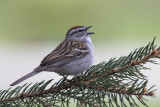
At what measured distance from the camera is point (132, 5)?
1538cm

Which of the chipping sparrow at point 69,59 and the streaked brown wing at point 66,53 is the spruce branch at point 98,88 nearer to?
the chipping sparrow at point 69,59

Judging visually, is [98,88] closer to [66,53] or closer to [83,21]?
[66,53]

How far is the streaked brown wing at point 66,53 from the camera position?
4.28 m

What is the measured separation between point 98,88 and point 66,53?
4.66 ft

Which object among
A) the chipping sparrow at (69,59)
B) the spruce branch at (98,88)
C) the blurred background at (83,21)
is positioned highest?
the blurred background at (83,21)

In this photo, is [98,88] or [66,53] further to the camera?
[66,53]

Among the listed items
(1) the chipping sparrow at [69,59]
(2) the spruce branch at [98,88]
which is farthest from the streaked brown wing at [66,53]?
(2) the spruce branch at [98,88]

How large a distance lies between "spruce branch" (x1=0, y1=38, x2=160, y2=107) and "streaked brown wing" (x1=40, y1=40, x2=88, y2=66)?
2.84ft

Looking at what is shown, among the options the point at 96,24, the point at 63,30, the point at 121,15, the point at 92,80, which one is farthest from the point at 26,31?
the point at 92,80

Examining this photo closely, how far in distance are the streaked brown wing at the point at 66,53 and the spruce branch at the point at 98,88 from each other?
865 millimetres

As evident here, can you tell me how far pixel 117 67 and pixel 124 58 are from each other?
0.11 meters

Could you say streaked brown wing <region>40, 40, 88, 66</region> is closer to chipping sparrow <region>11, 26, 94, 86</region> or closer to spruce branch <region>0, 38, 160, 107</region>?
chipping sparrow <region>11, 26, 94, 86</region>

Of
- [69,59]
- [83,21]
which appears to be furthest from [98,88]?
[83,21]

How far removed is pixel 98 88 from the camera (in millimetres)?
3236
